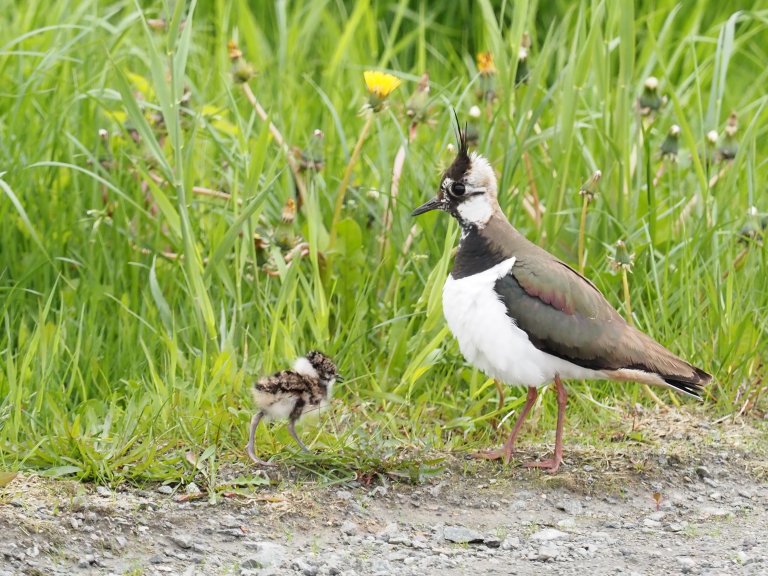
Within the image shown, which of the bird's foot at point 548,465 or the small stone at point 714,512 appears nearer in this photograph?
the small stone at point 714,512

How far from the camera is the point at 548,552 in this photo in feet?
12.8

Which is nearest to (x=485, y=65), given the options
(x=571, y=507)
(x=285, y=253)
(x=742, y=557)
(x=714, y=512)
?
(x=285, y=253)

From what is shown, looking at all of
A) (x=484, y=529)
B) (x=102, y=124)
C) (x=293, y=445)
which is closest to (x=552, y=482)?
(x=484, y=529)

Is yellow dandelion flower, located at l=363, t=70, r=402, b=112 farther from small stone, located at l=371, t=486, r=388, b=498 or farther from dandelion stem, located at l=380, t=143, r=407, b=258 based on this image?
small stone, located at l=371, t=486, r=388, b=498

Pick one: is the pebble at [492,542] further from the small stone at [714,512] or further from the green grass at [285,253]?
the small stone at [714,512]

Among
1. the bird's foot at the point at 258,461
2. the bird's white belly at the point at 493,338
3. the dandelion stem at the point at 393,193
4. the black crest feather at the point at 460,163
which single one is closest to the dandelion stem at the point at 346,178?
the dandelion stem at the point at 393,193

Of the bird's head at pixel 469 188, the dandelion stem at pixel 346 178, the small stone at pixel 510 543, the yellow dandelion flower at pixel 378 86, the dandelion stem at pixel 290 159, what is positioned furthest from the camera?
the dandelion stem at pixel 290 159

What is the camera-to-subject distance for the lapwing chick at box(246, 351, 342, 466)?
4.31 meters

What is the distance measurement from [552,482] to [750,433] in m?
0.95

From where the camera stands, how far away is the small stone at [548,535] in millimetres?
4056

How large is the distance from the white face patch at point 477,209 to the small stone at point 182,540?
5.26ft

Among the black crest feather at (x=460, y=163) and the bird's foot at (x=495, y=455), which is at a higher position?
the black crest feather at (x=460, y=163)

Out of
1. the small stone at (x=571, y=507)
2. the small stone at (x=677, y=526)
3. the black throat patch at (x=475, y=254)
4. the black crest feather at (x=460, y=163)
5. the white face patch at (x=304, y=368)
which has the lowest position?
the small stone at (x=571, y=507)

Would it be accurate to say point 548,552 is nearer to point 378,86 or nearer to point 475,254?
point 475,254
